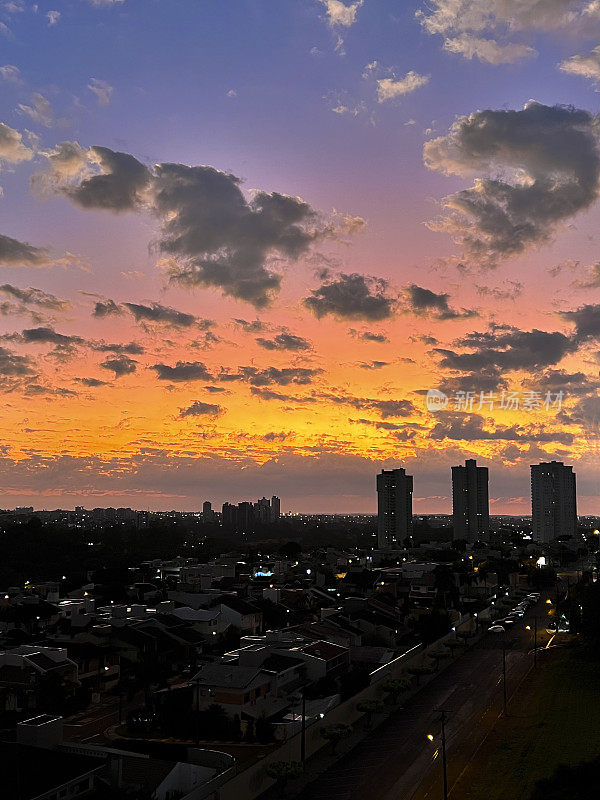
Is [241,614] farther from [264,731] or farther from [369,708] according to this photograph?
[369,708]

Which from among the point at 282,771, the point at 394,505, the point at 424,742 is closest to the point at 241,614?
the point at 424,742

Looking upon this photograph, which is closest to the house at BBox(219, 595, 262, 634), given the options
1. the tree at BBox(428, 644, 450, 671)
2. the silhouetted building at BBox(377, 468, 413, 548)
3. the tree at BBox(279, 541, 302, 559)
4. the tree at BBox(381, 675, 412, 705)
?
the tree at BBox(428, 644, 450, 671)

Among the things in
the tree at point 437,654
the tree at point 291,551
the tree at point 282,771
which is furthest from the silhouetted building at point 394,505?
the tree at point 282,771

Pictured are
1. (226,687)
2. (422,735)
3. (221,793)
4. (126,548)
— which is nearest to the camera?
(221,793)

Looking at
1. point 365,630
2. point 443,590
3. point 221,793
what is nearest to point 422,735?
point 221,793

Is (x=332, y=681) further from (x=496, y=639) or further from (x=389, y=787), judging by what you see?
(x=496, y=639)
